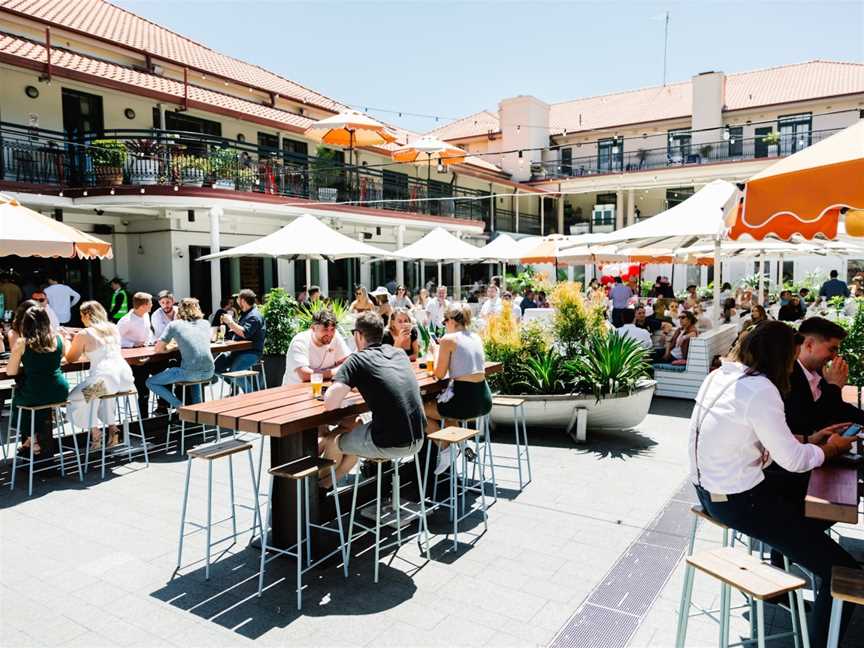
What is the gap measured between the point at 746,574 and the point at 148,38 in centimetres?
2268

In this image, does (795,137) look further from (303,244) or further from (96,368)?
(96,368)

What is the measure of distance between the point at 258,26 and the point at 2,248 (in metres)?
11.9

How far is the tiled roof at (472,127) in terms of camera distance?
37.6 m

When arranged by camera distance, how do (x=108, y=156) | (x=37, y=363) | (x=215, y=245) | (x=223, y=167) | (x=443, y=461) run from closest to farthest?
(x=443, y=461), (x=37, y=363), (x=108, y=156), (x=215, y=245), (x=223, y=167)

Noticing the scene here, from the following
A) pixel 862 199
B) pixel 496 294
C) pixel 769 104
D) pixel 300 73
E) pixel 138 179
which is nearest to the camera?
pixel 862 199

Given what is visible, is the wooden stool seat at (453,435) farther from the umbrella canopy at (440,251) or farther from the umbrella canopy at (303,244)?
the umbrella canopy at (440,251)

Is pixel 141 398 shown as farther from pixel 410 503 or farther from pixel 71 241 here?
pixel 410 503

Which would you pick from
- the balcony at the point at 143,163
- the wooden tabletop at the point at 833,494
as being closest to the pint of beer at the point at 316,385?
the wooden tabletop at the point at 833,494

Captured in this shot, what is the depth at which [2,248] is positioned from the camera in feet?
21.4

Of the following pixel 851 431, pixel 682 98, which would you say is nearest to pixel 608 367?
pixel 851 431

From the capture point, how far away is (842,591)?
90.8 inches

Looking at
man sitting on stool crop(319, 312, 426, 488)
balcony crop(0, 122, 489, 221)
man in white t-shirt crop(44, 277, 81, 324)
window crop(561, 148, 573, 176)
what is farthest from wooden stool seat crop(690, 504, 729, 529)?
window crop(561, 148, 573, 176)

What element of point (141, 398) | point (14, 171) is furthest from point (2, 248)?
point (14, 171)

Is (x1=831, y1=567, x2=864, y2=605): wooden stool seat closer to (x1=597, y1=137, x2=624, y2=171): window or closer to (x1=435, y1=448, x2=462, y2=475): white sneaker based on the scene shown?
(x1=435, y1=448, x2=462, y2=475): white sneaker
